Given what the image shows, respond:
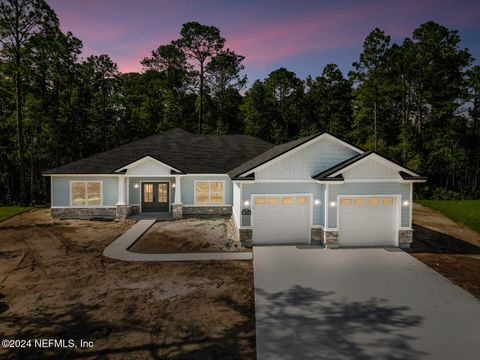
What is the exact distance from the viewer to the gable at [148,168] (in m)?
18.0

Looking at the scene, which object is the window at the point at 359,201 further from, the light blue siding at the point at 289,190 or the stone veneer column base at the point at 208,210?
the stone veneer column base at the point at 208,210

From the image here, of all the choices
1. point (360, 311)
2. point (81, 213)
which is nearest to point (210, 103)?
point (81, 213)

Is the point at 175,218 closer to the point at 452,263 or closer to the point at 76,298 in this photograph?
the point at 76,298

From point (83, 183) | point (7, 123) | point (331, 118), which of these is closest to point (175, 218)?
point (83, 183)

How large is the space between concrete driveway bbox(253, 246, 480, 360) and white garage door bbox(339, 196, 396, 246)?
5.71ft

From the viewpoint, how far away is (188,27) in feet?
125

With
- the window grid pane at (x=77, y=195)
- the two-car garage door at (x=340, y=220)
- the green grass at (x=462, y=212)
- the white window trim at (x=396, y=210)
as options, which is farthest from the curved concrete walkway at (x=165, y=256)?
the green grass at (x=462, y=212)

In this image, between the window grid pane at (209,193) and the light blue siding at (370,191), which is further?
the window grid pane at (209,193)

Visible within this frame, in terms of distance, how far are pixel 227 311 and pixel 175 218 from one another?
11.9 metres

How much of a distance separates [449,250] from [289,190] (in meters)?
7.25

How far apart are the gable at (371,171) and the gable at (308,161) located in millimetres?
1256

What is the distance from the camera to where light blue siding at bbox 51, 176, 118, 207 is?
18.3m

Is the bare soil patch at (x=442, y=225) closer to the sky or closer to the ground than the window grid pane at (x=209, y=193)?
closer to the ground

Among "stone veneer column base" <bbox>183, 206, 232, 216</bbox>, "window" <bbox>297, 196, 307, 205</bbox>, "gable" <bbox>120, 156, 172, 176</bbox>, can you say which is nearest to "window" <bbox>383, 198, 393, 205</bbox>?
"window" <bbox>297, 196, 307, 205</bbox>
